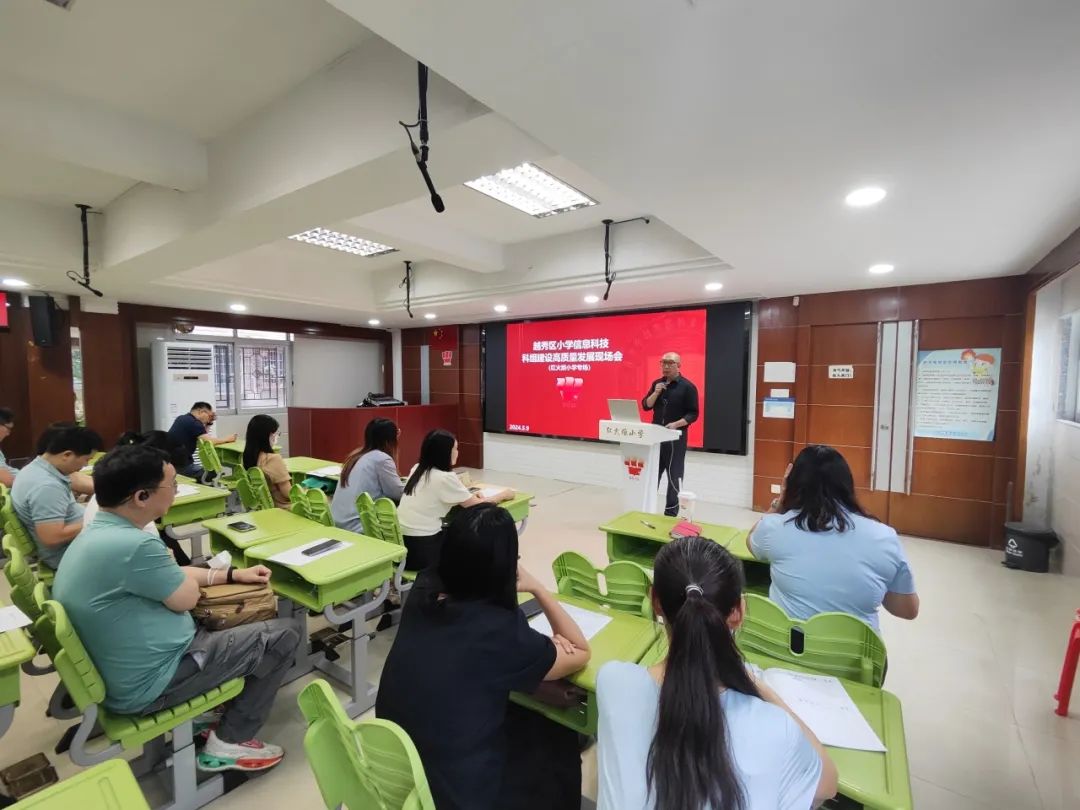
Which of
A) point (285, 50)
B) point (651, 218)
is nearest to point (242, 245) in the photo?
point (285, 50)

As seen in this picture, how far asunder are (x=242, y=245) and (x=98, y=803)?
3334 millimetres

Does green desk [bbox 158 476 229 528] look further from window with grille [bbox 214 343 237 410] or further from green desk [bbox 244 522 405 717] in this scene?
window with grille [bbox 214 343 237 410]

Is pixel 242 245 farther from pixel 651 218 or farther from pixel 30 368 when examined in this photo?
pixel 30 368

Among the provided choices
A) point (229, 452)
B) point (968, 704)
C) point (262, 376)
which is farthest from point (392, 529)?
point (262, 376)

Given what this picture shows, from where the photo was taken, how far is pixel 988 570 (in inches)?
152

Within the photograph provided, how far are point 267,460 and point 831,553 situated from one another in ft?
11.7

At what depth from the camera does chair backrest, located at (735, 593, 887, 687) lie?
140 cm

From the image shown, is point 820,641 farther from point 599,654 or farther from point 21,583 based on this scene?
point 21,583

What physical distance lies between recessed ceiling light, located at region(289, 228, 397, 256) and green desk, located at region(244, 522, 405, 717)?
3196mm

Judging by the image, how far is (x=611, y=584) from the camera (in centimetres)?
192

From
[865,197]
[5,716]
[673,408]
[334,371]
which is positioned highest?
Result: [865,197]

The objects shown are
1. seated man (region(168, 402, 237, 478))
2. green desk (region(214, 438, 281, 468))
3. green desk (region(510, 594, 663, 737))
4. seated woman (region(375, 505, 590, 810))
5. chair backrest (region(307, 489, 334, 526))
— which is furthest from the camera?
green desk (region(214, 438, 281, 468))

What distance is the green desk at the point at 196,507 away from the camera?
135 inches

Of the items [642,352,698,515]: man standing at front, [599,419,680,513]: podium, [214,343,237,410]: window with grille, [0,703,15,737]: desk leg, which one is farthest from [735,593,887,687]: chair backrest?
[214,343,237,410]: window with grille
